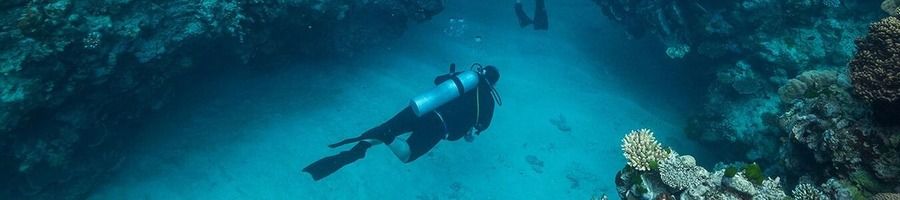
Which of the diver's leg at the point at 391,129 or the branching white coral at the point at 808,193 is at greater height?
the branching white coral at the point at 808,193

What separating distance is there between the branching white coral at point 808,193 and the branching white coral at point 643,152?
1.03m

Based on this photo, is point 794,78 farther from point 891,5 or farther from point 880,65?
point 880,65

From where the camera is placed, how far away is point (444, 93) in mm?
7781

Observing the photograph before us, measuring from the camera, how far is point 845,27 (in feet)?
29.5

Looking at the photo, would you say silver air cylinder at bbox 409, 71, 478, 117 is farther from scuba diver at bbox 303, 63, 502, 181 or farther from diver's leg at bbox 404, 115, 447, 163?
diver's leg at bbox 404, 115, 447, 163

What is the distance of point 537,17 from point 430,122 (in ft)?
28.8

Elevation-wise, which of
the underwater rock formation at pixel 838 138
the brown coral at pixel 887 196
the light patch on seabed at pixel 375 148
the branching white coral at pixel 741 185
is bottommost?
the light patch on seabed at pixel 375 148

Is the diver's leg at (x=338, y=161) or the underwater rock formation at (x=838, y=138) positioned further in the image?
the diver's leg at (x=338, y=161)

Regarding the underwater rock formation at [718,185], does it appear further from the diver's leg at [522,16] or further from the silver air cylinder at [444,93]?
the diver's leg at [522,16]

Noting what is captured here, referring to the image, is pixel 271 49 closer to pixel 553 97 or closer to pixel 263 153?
pixel 263 153

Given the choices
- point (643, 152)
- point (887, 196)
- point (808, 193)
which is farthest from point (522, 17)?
point (887, 196)

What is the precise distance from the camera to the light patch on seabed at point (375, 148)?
9.26 m

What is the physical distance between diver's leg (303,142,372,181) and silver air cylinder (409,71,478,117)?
1109 millimetres

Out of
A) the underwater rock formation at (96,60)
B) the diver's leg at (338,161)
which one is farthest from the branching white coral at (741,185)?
the underwater rock formation at (96,60)
